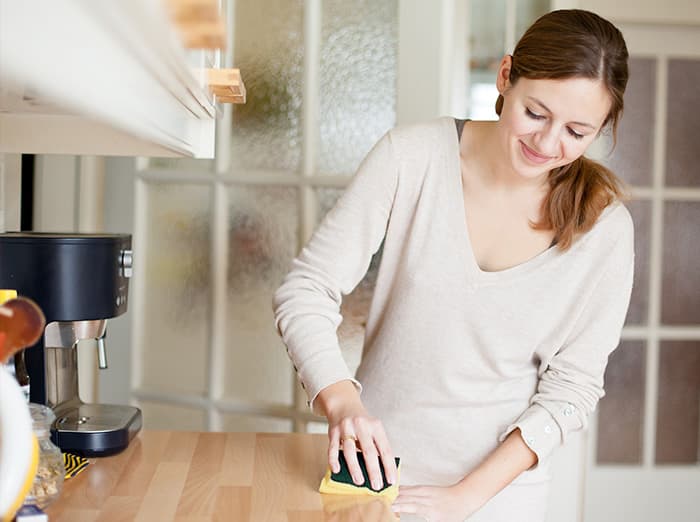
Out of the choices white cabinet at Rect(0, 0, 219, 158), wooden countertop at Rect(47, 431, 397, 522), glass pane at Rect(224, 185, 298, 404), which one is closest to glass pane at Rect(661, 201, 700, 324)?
glass pane at Rect(224, 185, 298, 404)

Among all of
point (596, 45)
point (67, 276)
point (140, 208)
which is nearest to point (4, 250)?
point (67, 276)

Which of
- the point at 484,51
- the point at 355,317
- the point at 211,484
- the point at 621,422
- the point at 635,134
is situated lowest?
the point at 621,422

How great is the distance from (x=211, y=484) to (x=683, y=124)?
6.53ft

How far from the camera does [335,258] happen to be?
145cm

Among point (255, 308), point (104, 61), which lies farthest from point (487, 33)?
point (104, 61)

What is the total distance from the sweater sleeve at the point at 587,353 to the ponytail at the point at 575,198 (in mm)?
65

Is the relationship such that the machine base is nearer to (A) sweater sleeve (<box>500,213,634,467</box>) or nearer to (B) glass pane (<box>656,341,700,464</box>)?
(A) sweater sleeve (<box>500,213,634,467</box>)

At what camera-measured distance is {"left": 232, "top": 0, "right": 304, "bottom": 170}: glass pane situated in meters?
2.34

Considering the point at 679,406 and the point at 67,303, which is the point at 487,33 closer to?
the point at 679,406

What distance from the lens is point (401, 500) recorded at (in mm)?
1294

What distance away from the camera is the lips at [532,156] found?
137 centimetres

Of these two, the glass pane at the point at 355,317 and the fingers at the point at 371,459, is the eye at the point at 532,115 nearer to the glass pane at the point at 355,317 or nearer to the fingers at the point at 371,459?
the fingers at the point at 371,459

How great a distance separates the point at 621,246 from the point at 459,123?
1.10ft

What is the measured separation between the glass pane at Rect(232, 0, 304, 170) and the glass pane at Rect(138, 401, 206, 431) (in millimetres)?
664
